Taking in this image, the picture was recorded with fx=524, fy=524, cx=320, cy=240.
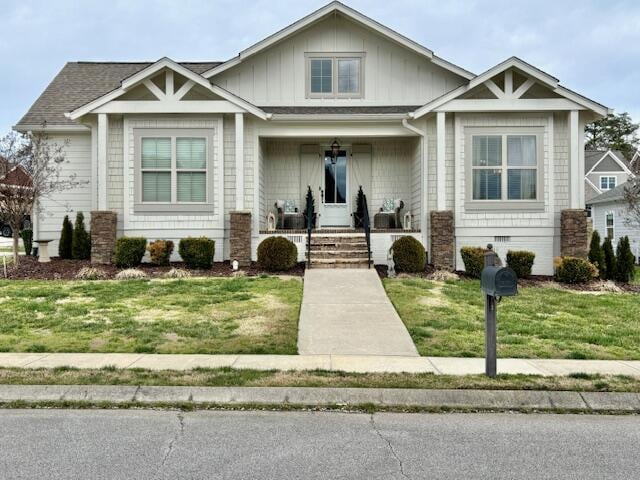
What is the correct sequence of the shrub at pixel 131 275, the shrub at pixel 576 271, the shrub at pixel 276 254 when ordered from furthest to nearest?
the shrub at pixel 276 254
the shrub at pixel 576 271
the shrub at pixel 131 275

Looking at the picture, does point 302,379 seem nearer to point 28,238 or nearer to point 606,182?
point 28,238

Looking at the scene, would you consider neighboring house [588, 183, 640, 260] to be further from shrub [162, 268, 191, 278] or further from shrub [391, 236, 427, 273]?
shrub [162, 268, 191, 278]

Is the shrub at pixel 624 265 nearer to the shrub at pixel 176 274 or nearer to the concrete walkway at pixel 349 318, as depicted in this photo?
the concrete walkway at pixel 349 318

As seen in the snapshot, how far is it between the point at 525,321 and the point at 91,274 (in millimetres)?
9903

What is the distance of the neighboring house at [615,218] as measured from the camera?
24.2 meters

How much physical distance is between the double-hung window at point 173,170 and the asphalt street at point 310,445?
1021 cm

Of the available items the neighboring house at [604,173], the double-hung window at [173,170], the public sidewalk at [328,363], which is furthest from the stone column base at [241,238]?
the neighboring house at [604,173]

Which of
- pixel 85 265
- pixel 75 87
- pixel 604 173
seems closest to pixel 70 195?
pixel 85 265

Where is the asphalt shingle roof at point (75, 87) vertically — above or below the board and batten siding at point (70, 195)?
above

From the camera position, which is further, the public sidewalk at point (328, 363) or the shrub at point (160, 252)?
the shrub at point (160, 252)

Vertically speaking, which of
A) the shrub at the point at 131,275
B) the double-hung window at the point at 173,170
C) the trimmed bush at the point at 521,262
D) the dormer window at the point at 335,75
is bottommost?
the shrub at the point at 131,275

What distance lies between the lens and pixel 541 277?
14.2 metres

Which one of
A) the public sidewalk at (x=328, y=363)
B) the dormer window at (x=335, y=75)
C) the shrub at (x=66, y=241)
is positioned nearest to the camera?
the public sidewalk at (x=328, y=363)

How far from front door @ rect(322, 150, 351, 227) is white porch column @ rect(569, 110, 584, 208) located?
6.74m
